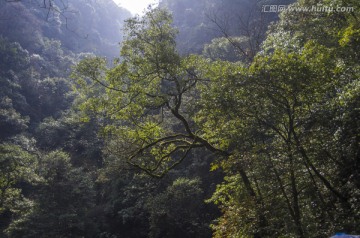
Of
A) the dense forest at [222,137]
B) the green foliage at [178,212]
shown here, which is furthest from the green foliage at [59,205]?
the green foliage at [178,212]

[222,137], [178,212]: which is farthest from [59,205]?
[222,137]

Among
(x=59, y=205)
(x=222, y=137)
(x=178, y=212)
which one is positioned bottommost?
(x=222, y=137)

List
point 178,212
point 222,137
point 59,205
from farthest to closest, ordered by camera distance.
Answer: point 59,205 < point 178,212 < point 222,137

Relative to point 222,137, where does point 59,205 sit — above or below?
above

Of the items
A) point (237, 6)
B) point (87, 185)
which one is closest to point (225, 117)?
point (87, 185)

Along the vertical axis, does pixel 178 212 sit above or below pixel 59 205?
below

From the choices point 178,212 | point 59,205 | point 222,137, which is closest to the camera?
point 222,137

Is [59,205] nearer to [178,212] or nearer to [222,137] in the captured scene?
[178,212]

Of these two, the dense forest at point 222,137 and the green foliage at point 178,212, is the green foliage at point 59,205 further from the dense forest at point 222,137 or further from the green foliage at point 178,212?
the green foliage at point 178,212

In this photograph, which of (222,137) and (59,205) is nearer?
(222,137)

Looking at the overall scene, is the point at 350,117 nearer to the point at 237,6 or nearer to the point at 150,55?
the point at 150,55

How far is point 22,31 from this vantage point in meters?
38.1

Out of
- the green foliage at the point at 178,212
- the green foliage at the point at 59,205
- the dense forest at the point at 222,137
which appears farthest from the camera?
the green foliage at the point at 59,205

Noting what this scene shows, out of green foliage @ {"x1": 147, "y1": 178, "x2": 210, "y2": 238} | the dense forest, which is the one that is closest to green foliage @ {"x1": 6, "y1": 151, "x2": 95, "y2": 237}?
the dense forest
